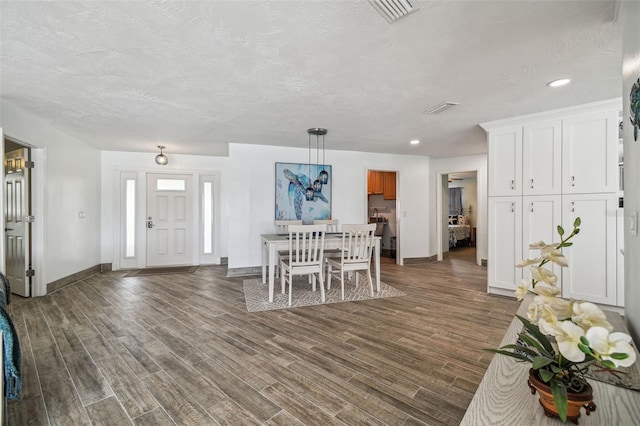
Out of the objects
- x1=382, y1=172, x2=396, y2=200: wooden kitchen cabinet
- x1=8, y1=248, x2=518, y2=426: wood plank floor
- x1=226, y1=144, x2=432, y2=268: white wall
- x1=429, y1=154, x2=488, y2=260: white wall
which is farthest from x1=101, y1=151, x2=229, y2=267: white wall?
x1=429, y1=154, x2=488, y2=260: white wall

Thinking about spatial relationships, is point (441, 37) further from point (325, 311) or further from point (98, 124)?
point (98, 124)

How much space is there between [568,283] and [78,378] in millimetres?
4818

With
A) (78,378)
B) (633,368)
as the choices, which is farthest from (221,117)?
(633,368)

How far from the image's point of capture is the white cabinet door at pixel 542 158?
3.40 metres

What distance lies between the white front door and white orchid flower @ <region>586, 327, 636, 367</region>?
6272 mm

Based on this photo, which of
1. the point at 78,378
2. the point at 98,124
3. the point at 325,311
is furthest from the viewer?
the point at 98,124

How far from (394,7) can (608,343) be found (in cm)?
179

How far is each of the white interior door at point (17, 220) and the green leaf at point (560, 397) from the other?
5436 mm

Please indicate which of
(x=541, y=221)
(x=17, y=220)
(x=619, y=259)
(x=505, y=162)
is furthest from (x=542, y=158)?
(x=17, y=220)

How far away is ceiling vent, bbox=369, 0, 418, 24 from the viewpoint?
158 centimetres

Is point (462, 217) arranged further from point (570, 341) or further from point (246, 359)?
point (570, 341)

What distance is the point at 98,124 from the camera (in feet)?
12.6

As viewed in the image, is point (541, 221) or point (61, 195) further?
point (61, 195)

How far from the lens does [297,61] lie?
7.28 feet
